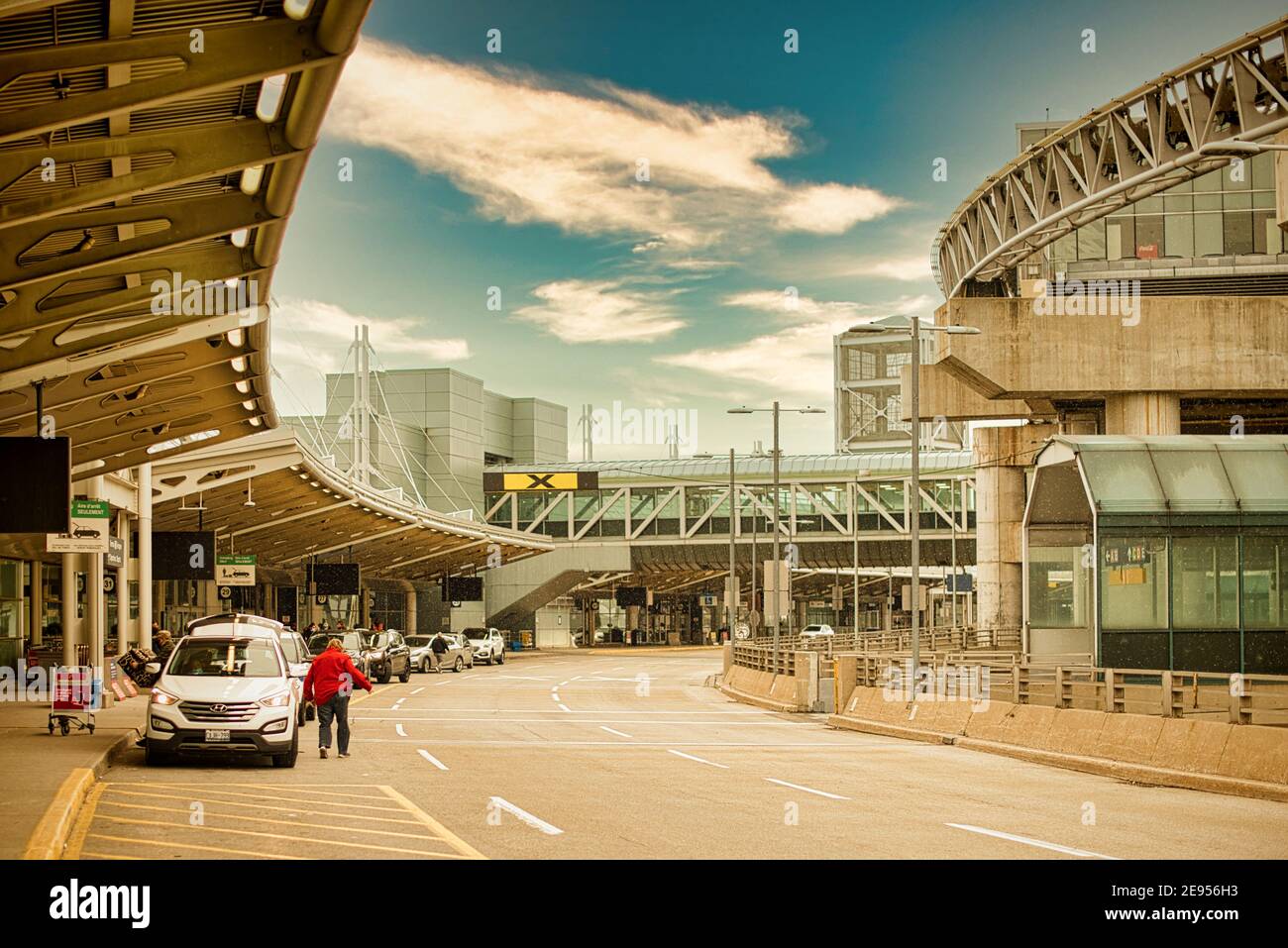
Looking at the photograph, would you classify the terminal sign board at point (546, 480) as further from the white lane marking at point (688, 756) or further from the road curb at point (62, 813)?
the road curb at point (62, 813)

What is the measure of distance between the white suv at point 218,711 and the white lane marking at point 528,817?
4.61 m

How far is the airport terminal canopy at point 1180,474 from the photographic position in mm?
27859

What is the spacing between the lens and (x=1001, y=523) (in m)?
59.3

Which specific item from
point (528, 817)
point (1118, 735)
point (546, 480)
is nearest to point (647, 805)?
point (528, 817)

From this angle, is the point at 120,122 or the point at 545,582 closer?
the point at 120,122

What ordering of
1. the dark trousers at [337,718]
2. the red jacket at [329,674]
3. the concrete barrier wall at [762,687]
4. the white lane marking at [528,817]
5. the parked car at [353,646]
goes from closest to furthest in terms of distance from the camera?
the white lane marking at [528,817]
the red jacket at [329,674]
the dark trousers at [337,718]
the concrete barrier wall at [762,687]
the parked car at [353,646]

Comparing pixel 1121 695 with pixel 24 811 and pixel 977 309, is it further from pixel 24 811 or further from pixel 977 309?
pixel 977 309

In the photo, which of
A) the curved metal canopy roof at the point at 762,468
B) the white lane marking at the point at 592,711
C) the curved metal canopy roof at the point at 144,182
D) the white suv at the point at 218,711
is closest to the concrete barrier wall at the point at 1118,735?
the white lane marking at the point at 592,711

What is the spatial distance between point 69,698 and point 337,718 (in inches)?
181

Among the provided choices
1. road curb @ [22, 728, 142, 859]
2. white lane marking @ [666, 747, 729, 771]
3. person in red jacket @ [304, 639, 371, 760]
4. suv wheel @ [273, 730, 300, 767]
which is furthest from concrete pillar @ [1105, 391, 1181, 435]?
road curb @ [22, 728, 142, 859]

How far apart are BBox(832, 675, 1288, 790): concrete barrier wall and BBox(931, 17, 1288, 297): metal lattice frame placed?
12074mm

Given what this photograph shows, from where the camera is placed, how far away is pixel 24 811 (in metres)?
13.5
